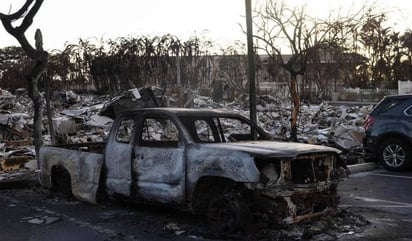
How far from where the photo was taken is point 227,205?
684cm

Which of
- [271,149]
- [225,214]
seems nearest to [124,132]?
[225,214]

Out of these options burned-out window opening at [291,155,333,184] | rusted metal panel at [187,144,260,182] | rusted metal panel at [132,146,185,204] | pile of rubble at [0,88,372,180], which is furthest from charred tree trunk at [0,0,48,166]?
burned-out window opening at [291,155,333,184]

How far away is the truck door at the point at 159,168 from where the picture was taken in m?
7.50

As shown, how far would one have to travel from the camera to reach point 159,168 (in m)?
7.73

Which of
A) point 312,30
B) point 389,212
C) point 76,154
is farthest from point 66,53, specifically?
point 389,212

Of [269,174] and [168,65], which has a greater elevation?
[168,65]

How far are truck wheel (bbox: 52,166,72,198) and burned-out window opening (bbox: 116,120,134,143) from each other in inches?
60.1

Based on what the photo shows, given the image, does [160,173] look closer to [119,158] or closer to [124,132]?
[119,158]

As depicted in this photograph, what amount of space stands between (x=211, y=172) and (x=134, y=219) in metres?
1.54

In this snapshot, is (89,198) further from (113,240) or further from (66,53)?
(66,53)

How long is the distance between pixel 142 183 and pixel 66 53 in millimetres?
34933

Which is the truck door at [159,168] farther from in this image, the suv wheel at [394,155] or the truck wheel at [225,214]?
the suv wheel at [394,155]

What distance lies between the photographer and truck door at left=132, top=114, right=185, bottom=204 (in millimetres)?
7504

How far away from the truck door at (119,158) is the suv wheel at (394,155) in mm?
6307
